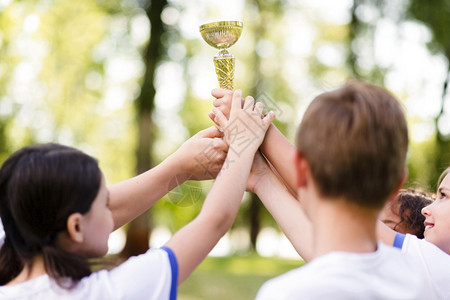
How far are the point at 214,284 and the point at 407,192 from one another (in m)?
6.19

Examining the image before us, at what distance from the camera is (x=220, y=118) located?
2.40 metres

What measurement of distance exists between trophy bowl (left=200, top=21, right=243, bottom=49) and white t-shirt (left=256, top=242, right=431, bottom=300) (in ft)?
4.49

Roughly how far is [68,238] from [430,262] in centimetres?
130

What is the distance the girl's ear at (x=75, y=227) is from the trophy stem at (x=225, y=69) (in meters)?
1.06

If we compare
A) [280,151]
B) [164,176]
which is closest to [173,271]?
[164,176]

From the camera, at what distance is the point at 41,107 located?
59.5 ft

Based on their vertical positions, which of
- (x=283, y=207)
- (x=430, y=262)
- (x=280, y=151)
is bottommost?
(x=430, y=262)

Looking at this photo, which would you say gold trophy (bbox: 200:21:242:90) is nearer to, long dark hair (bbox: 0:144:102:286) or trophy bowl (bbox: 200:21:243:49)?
trophy bowl (bbox: 200:21:243:49)

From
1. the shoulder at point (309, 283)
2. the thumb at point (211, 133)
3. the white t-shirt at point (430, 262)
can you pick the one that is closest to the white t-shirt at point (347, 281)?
the shoulder at point (309, 283)

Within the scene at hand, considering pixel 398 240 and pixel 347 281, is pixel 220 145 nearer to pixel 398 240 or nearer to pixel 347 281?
pixel 398 240

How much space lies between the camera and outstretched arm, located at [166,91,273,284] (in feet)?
5.96

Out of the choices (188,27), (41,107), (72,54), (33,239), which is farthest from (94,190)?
(41,107)

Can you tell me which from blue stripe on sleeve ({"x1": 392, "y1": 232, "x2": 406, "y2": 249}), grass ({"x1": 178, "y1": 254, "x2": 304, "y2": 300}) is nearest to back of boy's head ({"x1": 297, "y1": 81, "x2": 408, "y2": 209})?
blue stripe on sleeve ({"x1": 392, "y1": 232, "x2": 406, "y2": 249})

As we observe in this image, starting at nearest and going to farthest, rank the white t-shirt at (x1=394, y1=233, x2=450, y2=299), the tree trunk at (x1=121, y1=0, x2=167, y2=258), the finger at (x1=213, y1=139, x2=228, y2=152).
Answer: the white t-shirt at (x1=394, y1=233, x2=450, y2=299) → the finger at (x1=213, y1=139, x2=228, y2=152) → the tree trunk at (x1=121, y1=0, x2=167, y2=258)
